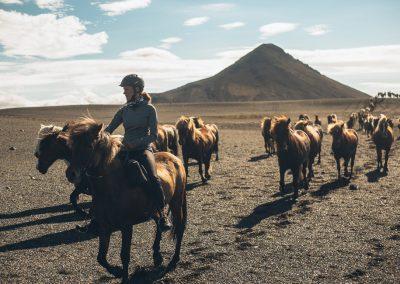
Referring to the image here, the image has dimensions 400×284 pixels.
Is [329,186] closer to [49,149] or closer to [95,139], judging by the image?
[95,139]

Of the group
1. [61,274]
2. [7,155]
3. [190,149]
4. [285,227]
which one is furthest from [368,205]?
[7,155]

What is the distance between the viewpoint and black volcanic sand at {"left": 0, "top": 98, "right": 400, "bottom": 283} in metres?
7.53

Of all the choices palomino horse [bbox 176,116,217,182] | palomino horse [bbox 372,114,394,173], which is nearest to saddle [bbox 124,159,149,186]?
palomino horse [bbox 176,116,217,182]

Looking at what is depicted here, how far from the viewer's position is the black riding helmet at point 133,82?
6551 mm

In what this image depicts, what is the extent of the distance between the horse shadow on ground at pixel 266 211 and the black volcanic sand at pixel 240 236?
3 cm

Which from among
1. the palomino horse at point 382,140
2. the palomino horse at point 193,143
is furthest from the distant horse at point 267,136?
the palomino horse at point 193,143

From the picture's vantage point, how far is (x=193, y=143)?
16.6 meters

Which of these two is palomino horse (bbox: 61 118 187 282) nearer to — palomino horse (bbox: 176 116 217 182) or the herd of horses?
the herd of horses

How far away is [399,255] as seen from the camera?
8242 mm

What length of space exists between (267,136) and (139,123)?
19222 millimetres

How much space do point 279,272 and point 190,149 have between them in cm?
957

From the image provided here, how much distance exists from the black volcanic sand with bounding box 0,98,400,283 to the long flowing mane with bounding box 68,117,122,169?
263 cm

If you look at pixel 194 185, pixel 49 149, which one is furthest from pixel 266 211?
pixel 49 149

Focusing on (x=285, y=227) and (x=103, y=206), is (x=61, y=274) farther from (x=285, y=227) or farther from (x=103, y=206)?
(x=285, y=227)
